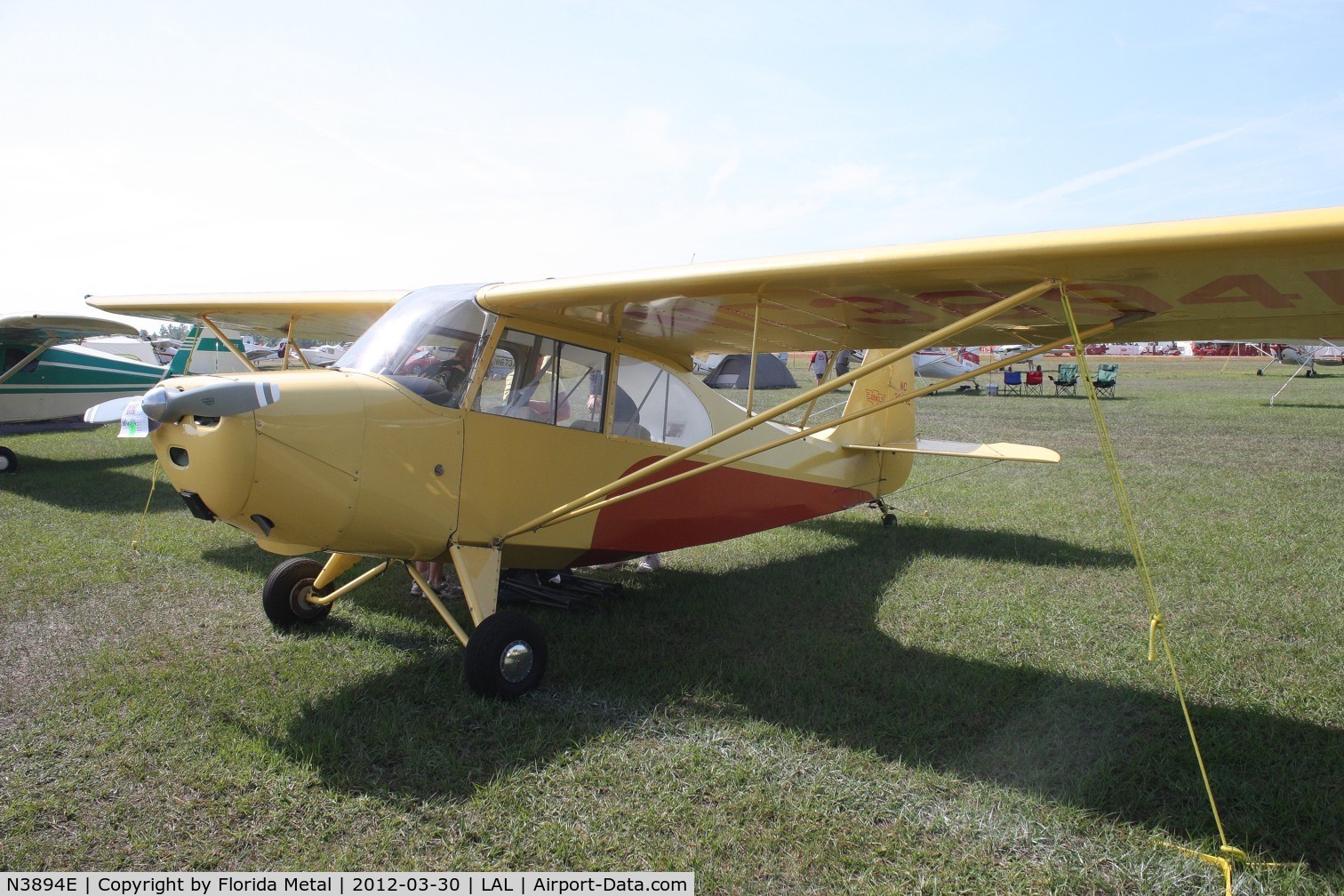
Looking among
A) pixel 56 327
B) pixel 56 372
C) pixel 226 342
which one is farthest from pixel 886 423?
pixel 56 372

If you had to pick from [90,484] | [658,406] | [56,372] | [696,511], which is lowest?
[90,484]

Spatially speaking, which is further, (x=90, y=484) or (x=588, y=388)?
(x=90, y=484)

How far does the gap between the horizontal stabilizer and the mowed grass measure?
0.92 meters

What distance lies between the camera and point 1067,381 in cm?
2714

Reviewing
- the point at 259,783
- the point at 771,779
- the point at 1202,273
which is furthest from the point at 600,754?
the point at 1202,273

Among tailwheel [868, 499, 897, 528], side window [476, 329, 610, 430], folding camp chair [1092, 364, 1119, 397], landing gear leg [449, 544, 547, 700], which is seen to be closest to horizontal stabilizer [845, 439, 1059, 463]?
tailwheel [868, 499, 897, 528]

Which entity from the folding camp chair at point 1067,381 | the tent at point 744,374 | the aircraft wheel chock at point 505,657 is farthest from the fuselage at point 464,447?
the folding camp chair at point 1067,381

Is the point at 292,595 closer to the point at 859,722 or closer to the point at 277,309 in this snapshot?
the point at 277,309

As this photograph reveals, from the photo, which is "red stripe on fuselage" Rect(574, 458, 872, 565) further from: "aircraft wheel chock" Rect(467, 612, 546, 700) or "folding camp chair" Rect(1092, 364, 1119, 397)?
"folding camp chair" Rect(1092, 364, 1119, 397)

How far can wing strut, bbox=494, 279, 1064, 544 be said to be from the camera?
10.7ft

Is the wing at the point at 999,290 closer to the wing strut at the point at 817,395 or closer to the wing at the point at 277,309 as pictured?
the wing strut at the point at 817,395

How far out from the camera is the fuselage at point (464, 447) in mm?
3635

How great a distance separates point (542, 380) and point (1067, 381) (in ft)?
87.7

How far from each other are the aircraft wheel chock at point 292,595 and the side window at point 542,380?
177 cm
